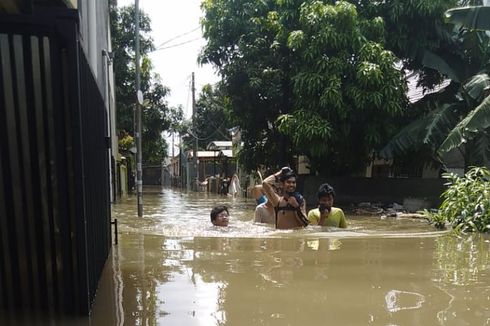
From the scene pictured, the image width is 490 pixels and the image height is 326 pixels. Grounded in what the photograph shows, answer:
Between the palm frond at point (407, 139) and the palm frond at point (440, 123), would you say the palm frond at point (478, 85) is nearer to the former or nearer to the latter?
the palm frond at point (440, 123)

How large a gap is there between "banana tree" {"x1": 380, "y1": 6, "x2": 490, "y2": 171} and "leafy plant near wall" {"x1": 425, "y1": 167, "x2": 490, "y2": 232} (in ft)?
5.89

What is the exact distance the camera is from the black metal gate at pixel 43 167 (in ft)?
9.91

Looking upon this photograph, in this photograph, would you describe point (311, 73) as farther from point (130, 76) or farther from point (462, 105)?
point (130, 76)

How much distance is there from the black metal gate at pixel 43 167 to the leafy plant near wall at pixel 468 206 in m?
6.80

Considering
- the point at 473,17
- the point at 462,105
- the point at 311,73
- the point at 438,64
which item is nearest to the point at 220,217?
the point at 311,73

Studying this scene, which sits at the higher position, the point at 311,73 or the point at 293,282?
the point at 311,73

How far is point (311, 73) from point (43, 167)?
11.5 meters

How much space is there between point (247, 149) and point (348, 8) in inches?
285

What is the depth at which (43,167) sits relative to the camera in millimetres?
3164

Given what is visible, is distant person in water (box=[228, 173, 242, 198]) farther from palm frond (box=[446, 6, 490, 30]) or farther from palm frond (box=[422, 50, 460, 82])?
palm frond (box=[446, 6, 490, 30])

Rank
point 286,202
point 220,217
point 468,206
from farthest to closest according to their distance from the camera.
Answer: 1. point 220,217
2. point 468,206
3. point 286,202

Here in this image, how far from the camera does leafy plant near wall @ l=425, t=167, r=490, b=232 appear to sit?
8102 millimetres

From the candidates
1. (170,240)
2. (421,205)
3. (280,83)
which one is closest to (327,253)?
(170,240)

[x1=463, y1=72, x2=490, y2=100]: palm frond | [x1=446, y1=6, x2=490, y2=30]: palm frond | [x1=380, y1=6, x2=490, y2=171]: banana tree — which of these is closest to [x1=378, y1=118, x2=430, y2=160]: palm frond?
[x1=380, y1=6, x2=490, y2=171]: banana tree
